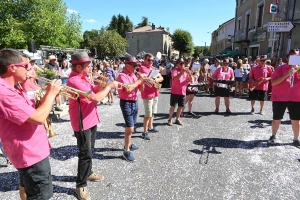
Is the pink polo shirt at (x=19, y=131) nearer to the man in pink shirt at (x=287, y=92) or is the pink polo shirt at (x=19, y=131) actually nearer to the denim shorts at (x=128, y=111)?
the denim shorts at (x=128, y=111)

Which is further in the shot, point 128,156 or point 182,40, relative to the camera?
point 182,40

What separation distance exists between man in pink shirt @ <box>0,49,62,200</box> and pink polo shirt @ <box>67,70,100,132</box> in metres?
0.64

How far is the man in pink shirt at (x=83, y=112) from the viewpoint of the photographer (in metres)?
2.59

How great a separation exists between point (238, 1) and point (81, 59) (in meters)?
28.6

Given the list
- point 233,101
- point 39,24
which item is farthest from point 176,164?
point 39,24

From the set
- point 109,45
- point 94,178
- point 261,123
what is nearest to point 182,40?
point 109,45

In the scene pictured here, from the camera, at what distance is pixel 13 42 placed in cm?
2222

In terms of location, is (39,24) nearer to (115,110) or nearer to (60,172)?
(115,110)

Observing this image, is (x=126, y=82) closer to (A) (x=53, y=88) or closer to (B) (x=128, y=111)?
(B) (x=128, y=111)

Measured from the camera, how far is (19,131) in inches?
71.6

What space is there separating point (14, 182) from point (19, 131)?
1.97 m

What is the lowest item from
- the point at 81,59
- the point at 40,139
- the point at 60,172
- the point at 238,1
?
the point at 60,172

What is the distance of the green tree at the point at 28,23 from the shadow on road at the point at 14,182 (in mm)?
23179

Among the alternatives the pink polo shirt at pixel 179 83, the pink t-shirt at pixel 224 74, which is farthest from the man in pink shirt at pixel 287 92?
the pink t-shirt at pixel 224 74
